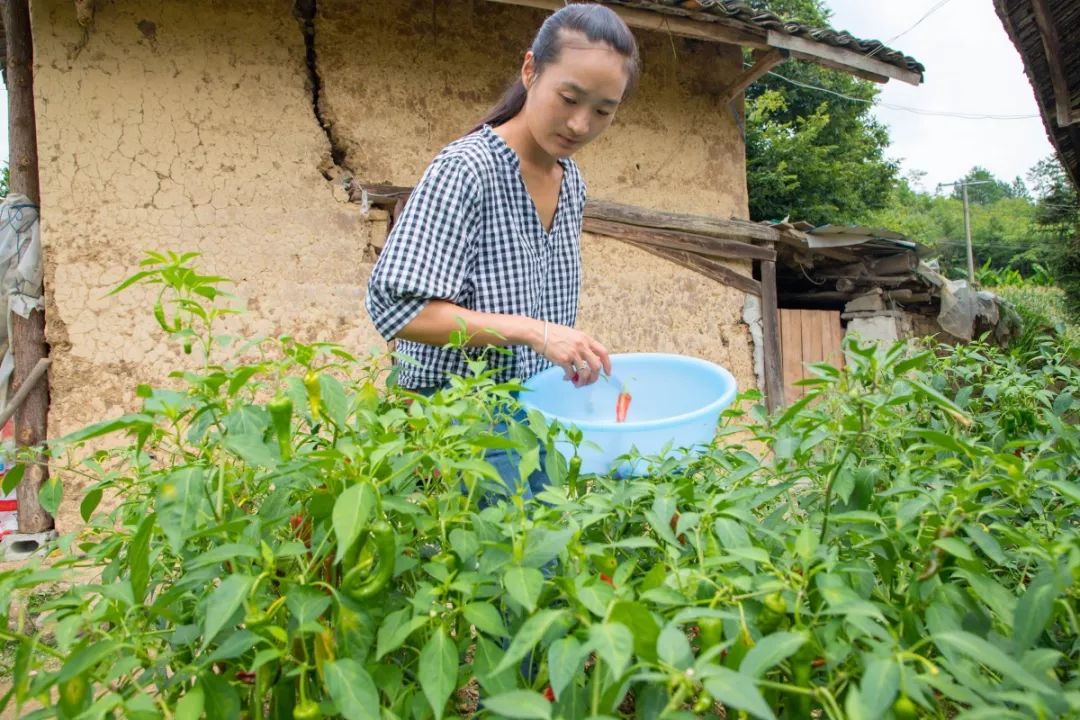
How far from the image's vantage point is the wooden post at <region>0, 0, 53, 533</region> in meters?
4.16

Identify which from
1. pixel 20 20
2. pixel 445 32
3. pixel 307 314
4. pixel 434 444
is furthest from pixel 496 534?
pixel 20 20

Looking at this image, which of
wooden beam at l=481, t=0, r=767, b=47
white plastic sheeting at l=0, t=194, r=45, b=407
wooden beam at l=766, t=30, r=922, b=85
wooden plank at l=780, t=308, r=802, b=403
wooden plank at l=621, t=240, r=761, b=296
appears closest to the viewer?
white plastic sheeting at l=0, t=194, r=45, b=407

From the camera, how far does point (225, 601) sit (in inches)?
28.1

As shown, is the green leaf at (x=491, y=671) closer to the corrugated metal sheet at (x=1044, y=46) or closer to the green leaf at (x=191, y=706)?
the green leaf at (x=191, y=706)

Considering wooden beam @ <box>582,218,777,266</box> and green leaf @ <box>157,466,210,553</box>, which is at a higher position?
wooden beam @ <box>582,218,777,266</box>

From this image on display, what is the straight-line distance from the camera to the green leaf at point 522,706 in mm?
603

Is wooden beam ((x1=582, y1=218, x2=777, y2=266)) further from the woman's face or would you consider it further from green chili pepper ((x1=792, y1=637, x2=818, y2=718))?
green chili pepper ((x1=792, y1=637, x2=818, y2=718))

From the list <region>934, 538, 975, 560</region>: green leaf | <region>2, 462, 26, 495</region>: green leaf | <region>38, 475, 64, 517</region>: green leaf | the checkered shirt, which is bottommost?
<region>934, 538, 975, 560</region>: green leaf

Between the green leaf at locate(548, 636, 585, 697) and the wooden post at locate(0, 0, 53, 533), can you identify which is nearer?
the green leaf at locate(548, 636, 585, 697)

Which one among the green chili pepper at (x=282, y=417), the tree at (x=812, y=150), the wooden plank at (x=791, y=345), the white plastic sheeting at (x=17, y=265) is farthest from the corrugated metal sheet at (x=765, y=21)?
the tree at (x=812, y=150)

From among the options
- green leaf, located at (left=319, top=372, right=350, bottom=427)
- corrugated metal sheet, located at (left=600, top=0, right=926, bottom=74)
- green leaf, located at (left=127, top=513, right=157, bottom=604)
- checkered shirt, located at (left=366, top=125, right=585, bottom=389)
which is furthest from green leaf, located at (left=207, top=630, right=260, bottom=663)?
corrugated metal sheet, located at (left=600, top=0, right=926, bottom=74)

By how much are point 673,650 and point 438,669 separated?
0.23 meters

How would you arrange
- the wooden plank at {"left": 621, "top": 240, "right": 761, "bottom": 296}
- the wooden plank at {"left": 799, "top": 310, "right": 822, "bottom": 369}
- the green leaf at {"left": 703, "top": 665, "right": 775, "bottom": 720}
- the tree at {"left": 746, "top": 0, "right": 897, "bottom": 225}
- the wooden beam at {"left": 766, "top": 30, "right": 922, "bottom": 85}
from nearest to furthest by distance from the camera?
the green leaf at {"left": 703, "top": 665, "right": 775, "bottom": 720}
the wooden beam at {"left": 766, "top": 30, "right": 922, "bottom": 85}
the wooden plank at {"left": 621, "top": 240, "right": 761, "bottom": 296}
the wooden plank at {"left": 799, "top": 310, "right": 822, "bottom": 369}
the tree at {"left": 746, "top": 0, "right": 897, "bottom": 225}

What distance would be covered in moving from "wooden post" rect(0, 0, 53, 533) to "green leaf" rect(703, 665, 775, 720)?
14.5 ft
